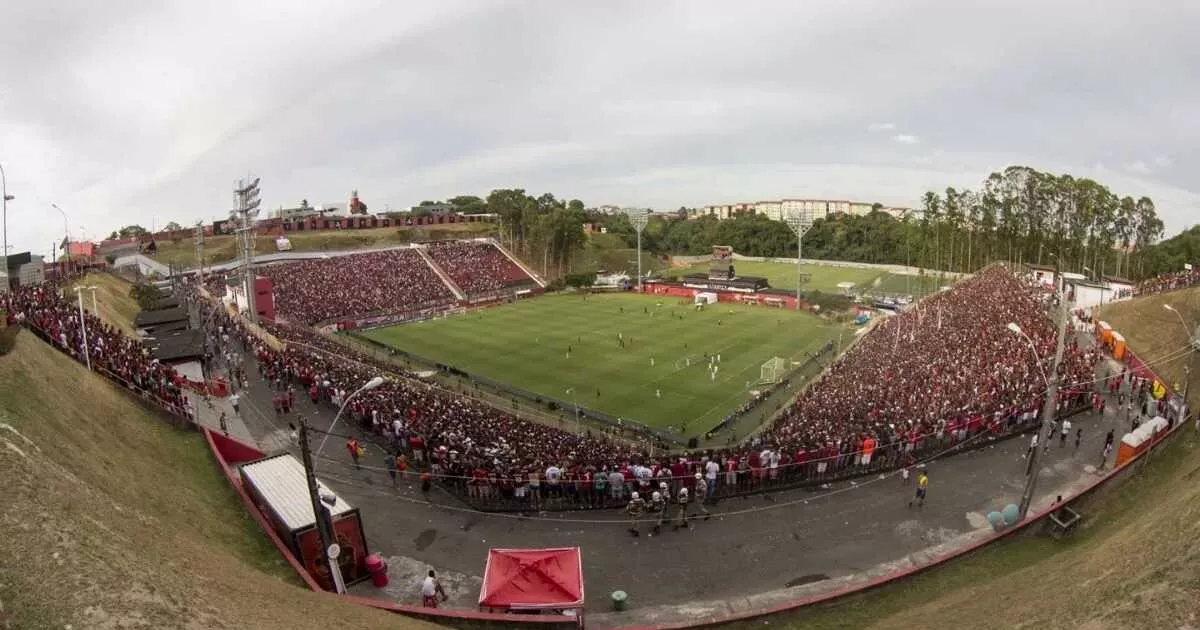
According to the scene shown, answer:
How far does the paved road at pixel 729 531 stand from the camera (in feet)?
52.9

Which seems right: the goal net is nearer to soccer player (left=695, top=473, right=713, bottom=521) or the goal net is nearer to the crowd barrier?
the crowd barrier

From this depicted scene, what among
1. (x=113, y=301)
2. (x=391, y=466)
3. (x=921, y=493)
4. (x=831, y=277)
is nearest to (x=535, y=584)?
(x=391, y=466)

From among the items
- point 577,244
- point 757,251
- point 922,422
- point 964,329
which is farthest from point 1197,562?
point 757,251

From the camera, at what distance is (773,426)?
2762cm

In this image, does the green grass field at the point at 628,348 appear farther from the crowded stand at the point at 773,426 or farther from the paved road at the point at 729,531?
the paved road at the point at 729,531

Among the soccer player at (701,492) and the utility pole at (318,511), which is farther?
the soccer player at (701,492)

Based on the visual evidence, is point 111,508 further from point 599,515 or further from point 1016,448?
point 1016,448

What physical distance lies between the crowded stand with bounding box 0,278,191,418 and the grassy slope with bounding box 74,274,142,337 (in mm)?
9114

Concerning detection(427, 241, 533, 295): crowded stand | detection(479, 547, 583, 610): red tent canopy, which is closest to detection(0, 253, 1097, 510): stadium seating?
detection(479, 547, 583, 610): red tent canopy

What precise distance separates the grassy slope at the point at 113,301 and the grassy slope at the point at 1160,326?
51.1 meters

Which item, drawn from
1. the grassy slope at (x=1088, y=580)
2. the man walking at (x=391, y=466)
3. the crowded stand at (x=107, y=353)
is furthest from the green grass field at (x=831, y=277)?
the crowded stand at (x=107, y=353)

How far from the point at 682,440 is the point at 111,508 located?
2099 cm

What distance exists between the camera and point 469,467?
20031 mm

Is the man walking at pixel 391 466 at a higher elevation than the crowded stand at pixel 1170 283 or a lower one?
lower
